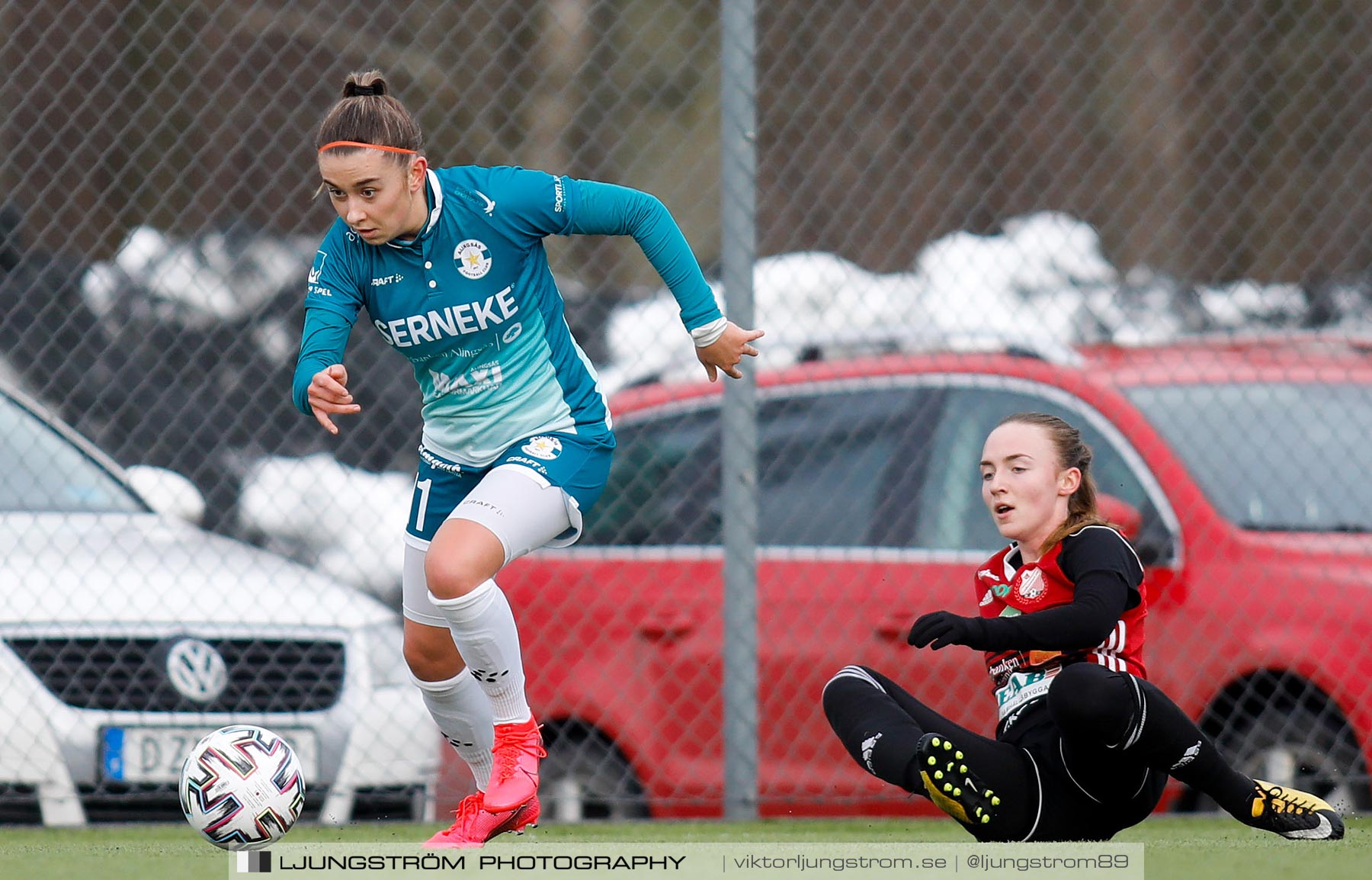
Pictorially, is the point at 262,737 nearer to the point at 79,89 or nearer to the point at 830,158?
the point at 79,89

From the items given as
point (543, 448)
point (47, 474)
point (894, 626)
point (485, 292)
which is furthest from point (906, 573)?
point (47, 474)

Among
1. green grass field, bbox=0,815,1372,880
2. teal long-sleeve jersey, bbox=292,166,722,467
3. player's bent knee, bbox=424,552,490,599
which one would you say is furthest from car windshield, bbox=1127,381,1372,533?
Answer: player's bent knee, bbox=424,552,490,599

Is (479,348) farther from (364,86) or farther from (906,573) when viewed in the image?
(906,573)

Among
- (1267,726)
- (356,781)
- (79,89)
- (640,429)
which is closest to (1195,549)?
(1267,726)

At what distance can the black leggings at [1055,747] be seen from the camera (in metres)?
3.23

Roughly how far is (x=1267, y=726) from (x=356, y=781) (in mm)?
2614

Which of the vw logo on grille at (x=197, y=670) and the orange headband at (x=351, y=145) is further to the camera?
the vw logo on grille at (x=197, y=670)

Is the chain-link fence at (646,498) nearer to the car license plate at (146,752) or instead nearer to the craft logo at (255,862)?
the car license plate at (146,752)

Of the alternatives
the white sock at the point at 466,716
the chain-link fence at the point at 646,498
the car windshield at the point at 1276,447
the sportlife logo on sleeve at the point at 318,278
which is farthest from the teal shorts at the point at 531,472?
the car windshield at the point at 1276,447

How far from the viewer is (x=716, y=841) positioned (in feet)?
14.3

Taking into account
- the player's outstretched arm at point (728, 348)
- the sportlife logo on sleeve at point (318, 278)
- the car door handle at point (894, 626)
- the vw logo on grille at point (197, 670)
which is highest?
the player's outstretched arm at point (728, 348)

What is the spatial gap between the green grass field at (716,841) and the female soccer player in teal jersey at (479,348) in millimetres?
421

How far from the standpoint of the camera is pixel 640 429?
18.2ft

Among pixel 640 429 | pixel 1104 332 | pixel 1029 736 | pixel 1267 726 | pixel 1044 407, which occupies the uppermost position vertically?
pixel 1104 332
